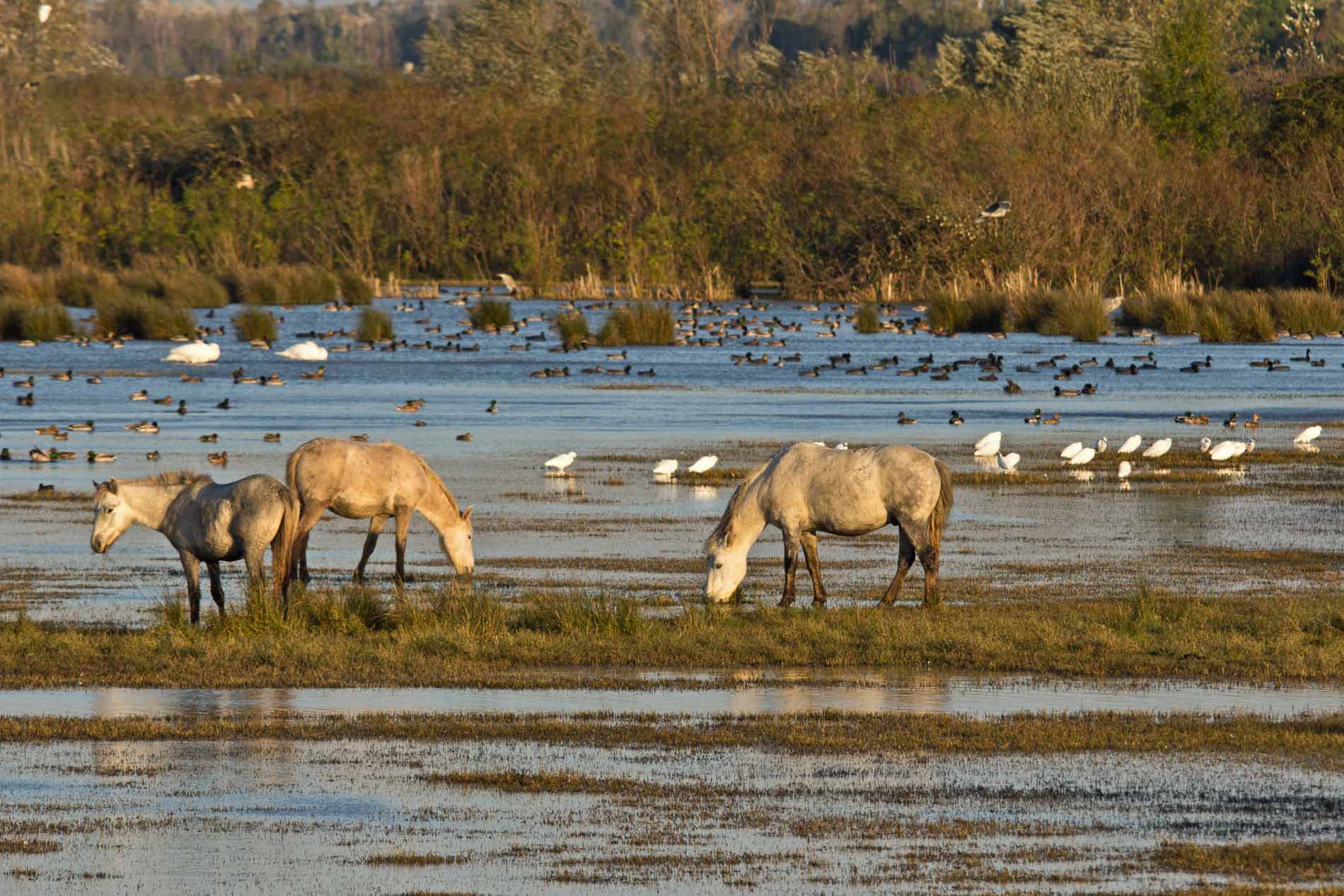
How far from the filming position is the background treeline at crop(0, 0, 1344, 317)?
223 ft

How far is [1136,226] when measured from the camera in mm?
68500

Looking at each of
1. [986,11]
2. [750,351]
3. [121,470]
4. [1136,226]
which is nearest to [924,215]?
[1136,226]

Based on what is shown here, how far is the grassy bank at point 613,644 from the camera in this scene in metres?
14.8

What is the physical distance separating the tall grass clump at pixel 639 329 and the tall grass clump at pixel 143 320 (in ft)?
30.4

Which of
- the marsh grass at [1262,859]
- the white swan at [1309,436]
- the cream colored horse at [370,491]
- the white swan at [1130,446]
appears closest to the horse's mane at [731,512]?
the cream colored horse at [370,491]

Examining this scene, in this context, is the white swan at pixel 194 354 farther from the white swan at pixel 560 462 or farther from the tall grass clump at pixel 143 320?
the white swan at pixel 560 462

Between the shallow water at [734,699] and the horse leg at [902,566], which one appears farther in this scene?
the horse leg at [902,566]

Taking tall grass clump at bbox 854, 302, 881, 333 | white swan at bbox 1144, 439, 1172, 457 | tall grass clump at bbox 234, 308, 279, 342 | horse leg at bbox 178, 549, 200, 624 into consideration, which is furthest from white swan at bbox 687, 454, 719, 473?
tall grass clump at bbox 854, 302, 881, 333

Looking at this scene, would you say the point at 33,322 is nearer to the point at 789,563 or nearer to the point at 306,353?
the point at 306,353

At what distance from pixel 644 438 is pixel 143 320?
24.6 metres

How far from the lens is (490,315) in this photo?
57.9m

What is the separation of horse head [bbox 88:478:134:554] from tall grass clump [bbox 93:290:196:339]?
37.8 m

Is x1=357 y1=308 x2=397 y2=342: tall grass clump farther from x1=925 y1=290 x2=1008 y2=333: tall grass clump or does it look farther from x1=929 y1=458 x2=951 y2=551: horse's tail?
x1=929 y1=458 x2=951 y2=551: horse's tail

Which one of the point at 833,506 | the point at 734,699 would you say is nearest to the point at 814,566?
the point at 833,506
